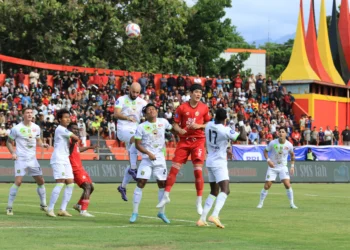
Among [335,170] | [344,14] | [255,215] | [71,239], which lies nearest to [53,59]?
[335,170]

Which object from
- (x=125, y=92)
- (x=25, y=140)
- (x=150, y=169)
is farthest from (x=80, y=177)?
(x=125, y=92)

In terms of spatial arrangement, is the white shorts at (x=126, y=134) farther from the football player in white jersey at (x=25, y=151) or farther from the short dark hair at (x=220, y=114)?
the short dark hair at (x=220, y=114)

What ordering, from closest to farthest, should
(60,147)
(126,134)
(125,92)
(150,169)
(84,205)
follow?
(150,169) → (60,147) → (84,205) → (126,134) → (125,92)

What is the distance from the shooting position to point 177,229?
15750mm

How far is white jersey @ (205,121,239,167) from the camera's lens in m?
16.1

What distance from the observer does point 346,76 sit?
7088 cm

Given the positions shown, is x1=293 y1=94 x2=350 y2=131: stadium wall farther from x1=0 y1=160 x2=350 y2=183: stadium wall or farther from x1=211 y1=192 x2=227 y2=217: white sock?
x1=211 y1=192 x2=227 y2=217: white sock

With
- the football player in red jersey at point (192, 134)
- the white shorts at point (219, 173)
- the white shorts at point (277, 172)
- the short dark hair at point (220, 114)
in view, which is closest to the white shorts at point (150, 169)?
the football player in red jersey at point (192, 134)

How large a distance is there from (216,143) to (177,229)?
5.72 ft

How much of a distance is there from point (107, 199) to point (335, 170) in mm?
20042

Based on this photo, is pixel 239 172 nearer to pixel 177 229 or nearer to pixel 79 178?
pixel 79 178

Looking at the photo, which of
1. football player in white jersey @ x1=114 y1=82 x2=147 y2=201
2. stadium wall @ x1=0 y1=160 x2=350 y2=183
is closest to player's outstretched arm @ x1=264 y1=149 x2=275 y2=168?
football player in white jersey @ x1=114 y1=82 x2=147 y2=201

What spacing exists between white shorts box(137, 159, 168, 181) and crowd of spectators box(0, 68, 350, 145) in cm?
2241

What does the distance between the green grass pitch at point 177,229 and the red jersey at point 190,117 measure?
1.78 meters
